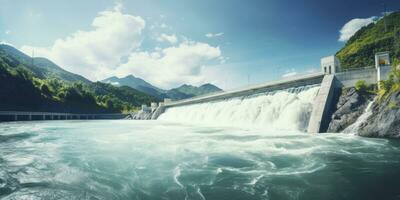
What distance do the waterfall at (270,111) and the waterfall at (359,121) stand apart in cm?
489

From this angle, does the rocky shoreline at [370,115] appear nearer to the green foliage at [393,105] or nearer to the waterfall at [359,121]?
the green foliage at [393,105]

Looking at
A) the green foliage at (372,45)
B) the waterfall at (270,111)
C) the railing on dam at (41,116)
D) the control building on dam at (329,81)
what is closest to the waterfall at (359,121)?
the control building on dam at (329,81)

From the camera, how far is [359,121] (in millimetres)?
23328

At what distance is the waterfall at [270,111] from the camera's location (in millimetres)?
29375

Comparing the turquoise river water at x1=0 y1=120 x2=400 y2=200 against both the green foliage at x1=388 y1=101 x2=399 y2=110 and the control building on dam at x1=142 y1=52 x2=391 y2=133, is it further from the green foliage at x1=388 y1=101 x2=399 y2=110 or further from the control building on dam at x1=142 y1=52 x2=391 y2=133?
the control building on dam at x1=142 y1=52 x2=391 y2=133

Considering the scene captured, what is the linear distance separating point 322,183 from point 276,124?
837 inches

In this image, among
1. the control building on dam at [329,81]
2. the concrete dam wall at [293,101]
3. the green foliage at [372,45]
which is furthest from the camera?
the green foliage at [372,45]

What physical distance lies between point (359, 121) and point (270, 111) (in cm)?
1176

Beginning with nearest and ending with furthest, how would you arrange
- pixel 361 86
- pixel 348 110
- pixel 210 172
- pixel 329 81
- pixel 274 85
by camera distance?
pixel 210 172
pixel 348 110
pixel 361 86
pixel 329 81
pixel 274 85

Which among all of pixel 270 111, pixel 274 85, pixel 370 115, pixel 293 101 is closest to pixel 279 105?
pixel 270 111

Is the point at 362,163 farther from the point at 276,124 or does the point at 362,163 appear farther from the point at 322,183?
the point at 276,124

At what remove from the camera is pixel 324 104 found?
26391 mm

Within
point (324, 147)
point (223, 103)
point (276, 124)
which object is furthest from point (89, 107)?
point (324, 147)

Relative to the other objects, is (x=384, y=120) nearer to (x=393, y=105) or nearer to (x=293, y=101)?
(x=393, y=105)
